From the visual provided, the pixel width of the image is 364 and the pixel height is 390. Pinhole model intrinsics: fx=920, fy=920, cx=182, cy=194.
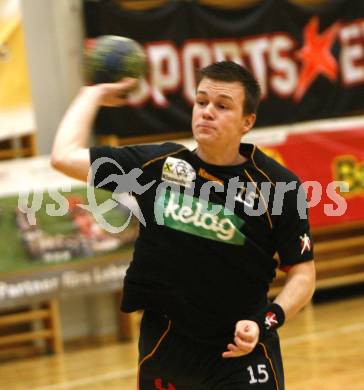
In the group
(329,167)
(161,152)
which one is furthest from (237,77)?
(329,167)

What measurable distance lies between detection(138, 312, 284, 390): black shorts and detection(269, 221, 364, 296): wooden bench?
6.32 meters

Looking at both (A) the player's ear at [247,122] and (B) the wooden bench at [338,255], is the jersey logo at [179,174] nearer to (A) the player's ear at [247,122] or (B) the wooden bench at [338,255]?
(A) the player's ear at [247,122]

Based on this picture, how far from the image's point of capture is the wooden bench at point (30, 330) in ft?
27.8

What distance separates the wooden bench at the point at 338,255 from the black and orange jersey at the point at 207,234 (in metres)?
6.37

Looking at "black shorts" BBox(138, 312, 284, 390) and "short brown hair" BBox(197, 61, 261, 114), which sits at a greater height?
"short brown hair" BBox(197, 61, 261, 114)

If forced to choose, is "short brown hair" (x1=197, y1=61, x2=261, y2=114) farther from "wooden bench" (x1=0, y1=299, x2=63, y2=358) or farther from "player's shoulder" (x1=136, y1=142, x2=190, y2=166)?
"wooden bench" (x1=0, y1=299, x2=63, y2=358)

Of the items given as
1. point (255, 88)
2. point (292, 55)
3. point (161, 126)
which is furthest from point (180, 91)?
point (255, 88)

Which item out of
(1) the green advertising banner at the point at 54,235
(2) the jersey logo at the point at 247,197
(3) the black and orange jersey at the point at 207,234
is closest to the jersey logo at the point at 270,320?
(3) the black and orange jersey at the point at 207,234

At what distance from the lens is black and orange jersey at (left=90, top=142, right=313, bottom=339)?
3.38m

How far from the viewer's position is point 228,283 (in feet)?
11.1

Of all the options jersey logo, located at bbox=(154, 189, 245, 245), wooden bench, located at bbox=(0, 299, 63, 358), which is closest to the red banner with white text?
wooden bench, located at bbox=(0, 299, 63, 358)

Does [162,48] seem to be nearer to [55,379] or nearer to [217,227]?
[55,379]

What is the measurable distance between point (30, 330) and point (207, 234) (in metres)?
5.72

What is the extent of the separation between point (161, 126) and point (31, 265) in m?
1.91
